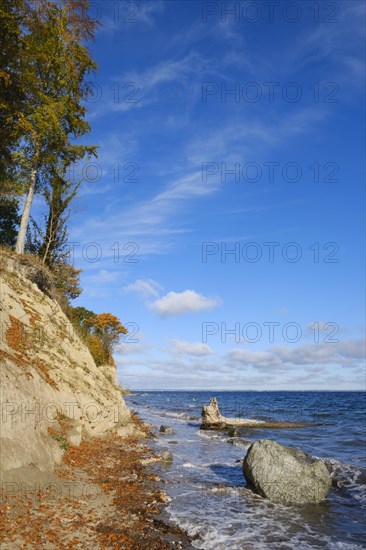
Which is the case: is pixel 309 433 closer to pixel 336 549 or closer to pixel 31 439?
pixel 336 549

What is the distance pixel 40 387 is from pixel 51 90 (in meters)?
18.6

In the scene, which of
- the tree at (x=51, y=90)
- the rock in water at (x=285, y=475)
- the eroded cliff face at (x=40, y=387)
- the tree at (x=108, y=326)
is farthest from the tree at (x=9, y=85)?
the tree at (x=108, y=326)

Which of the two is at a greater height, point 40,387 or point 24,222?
point 24,222

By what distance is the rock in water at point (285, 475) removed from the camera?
13.4 metres

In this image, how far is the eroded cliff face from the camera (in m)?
11.1

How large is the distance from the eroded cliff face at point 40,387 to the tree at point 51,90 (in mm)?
4342

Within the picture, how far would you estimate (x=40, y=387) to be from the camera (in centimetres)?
1457

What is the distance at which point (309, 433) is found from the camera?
33.9 metres

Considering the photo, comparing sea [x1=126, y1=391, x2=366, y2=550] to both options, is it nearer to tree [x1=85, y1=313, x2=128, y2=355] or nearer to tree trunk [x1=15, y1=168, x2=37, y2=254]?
tree trunk [x1=15, y1=168, x2=37, y2=254]

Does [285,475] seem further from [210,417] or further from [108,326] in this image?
[108,326]

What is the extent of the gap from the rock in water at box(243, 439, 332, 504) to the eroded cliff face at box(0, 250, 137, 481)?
279 inches

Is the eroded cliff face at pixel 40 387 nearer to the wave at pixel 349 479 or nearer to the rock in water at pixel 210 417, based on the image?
the rock in water at pixel 210 417

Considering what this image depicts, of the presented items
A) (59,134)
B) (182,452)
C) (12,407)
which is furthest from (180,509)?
(59,134)

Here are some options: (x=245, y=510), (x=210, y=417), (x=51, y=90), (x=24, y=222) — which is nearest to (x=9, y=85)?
(x=51, y=90)
